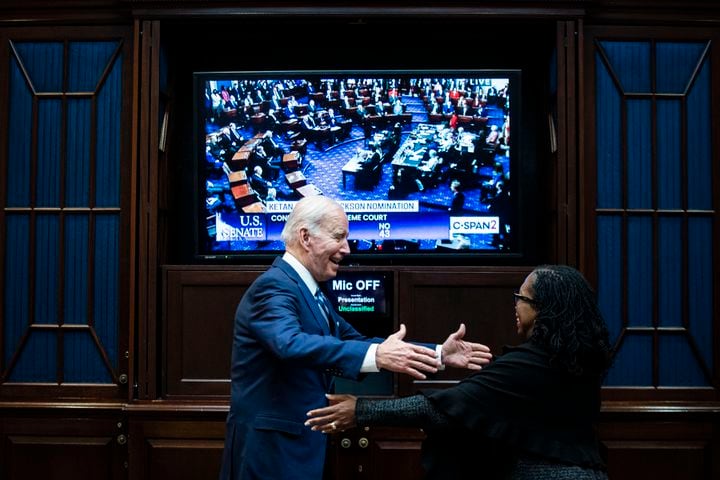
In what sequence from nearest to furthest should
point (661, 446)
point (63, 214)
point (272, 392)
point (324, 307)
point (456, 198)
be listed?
point (272, 392) → point (324, 307) → point (661, 446) → point (63, 214) → point (456, 198)

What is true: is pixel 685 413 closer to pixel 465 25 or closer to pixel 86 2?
pixel 465 25

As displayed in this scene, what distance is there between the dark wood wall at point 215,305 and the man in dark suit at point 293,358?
1.31 m

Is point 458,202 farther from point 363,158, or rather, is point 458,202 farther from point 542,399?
point 542,399

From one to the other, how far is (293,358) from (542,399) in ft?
2.26

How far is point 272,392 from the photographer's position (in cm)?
229

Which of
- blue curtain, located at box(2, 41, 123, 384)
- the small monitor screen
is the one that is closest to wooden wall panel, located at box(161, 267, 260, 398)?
blue curtain, located at box(2, 41, 123, 384)

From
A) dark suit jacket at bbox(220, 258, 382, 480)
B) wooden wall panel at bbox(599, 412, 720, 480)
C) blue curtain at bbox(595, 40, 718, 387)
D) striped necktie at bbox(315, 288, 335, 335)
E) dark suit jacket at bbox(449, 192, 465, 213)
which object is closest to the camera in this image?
dark suit jacket at bbox(220, 258, 382, 480)

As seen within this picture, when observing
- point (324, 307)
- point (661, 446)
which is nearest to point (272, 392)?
point (324, 307)

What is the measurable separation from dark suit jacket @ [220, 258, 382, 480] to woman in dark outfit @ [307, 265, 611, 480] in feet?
0.46

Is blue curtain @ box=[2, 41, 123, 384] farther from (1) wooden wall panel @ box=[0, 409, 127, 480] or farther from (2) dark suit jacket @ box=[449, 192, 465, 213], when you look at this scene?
(2) dark suit jacket @ box=[449, 192, 465, 213]

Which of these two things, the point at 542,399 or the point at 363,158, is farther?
the point at 363,158

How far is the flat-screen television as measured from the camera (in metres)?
3.91

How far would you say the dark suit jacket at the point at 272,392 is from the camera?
2.24 metres

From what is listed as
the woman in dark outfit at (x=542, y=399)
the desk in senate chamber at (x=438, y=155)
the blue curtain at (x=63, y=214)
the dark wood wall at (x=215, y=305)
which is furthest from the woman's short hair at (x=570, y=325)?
the blue curtain at (x=63, y=214)
